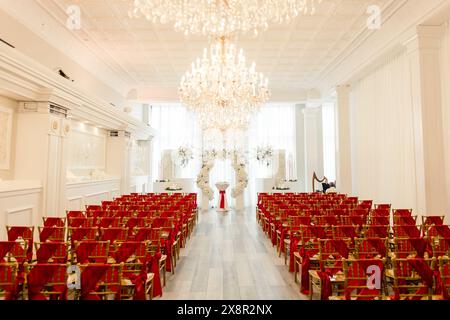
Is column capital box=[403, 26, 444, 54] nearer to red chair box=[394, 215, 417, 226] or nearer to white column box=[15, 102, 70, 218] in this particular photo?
red chair box=[394, 215, 417, 226]

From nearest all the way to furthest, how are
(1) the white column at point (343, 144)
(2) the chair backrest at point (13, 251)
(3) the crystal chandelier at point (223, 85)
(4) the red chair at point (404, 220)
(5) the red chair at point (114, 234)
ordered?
1. (2) the chair backrest at point (13, 251)
2. (5) the red chair at point (114, 234)
3. (4) the red chair at point (404, 220)
4. (3) the crystal chandelier at point (223, 85)
5. (1) the white column at point (343, 144)

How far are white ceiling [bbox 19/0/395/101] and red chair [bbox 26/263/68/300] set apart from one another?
6.41 metres

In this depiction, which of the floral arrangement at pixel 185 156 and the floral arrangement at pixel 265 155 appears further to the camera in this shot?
the floral arrangement at pixel 185 156

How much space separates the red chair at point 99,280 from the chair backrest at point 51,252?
1060 mm

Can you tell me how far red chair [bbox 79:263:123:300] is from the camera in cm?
255

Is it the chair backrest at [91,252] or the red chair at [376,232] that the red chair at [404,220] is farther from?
the chair backrest at [91,252]

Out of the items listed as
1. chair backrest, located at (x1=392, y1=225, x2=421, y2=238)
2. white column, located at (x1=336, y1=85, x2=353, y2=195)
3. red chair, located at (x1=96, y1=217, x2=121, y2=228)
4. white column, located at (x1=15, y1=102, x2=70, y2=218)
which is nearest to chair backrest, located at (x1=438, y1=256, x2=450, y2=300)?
chair backrest, located at (x1=392, y1=225, x2=421, y2=238)

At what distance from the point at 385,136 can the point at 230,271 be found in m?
7.24

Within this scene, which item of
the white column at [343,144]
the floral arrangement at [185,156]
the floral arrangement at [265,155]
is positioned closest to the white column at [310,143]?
the floral arrangement at [265,155]

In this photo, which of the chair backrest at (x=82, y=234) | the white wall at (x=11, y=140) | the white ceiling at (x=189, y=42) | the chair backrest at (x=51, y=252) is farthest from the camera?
the white ceiling at (x=189, y=42)

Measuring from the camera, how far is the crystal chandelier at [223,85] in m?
6.41

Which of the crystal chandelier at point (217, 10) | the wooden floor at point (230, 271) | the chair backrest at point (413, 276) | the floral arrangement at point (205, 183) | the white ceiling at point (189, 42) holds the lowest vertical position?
the wooden floor at point (230, 271)

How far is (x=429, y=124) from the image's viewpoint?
6.21 m
